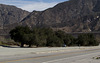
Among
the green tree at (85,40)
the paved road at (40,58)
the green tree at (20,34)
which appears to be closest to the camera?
the paved road at (40,58)

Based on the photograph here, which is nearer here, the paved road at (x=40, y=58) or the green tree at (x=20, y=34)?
the paved road at (x=40, y=58)

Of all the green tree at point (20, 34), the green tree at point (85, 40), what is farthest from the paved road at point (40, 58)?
the green tree at point (85, 40)

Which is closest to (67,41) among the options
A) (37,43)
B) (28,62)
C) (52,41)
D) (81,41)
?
(81,41)

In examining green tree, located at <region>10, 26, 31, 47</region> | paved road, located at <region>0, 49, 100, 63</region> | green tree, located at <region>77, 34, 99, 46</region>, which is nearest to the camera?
paved road, located at <region>0, 49, 100, 63</region>

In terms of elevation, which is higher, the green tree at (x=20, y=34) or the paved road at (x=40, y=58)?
the green tree at (x=20, y=34)

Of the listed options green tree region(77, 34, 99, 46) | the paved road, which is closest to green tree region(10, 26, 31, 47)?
green tree region(77, 34, 99, 46)

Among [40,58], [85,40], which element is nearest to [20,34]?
[85,40]

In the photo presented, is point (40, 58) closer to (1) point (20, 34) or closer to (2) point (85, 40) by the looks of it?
(1) point (20, 34)

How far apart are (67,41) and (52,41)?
503 inches

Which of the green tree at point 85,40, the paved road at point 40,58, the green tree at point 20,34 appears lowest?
the green tree at point 85,40

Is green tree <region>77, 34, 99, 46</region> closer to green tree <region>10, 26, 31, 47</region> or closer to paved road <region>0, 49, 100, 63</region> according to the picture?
green tree <region>10, 26, 31, 47</region>

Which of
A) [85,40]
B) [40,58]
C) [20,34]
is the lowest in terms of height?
[85,40]

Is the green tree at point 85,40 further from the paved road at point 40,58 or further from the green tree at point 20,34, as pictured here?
the paved road at point 40,58

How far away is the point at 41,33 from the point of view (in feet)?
197
